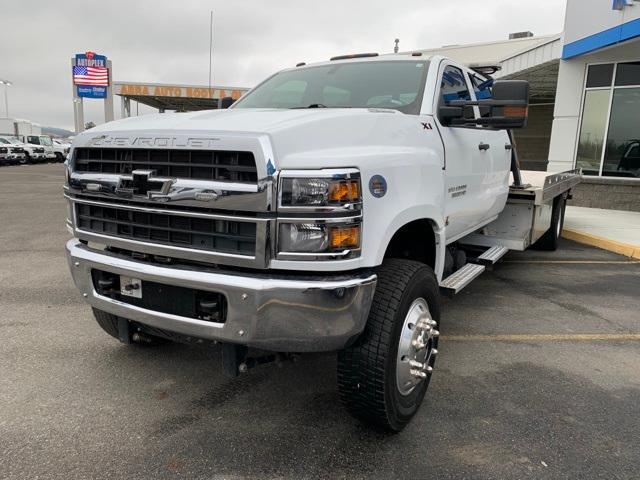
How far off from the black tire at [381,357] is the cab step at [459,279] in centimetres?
94

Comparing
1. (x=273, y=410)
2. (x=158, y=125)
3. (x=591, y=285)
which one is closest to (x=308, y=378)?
(x=273, y=410)

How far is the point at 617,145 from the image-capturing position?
42.9 ft

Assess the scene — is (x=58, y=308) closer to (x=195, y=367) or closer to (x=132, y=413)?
(x=195, y=367)

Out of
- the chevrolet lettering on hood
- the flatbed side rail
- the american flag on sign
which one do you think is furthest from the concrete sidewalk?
the american flag on sign

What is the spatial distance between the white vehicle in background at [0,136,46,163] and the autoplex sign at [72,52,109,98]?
5.59 metres

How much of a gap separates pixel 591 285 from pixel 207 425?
499 centimetres

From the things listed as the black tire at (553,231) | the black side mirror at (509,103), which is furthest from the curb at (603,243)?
the black side mirror at (509,103)

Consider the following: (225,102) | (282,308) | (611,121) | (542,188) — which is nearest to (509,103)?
(282,308)

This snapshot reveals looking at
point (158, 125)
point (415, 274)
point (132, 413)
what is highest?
point (158, 125)

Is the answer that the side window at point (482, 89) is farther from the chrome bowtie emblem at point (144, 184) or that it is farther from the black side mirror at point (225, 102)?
the chrome bowtie emblem at point (144, 184)

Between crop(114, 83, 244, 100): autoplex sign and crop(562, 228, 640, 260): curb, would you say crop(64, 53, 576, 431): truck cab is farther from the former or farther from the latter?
crop(114, 83, 244, 100): autoplex sign

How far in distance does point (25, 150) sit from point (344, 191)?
37.3 m

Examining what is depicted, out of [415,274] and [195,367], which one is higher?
[415,274]

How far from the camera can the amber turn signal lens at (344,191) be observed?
2.35 meters
